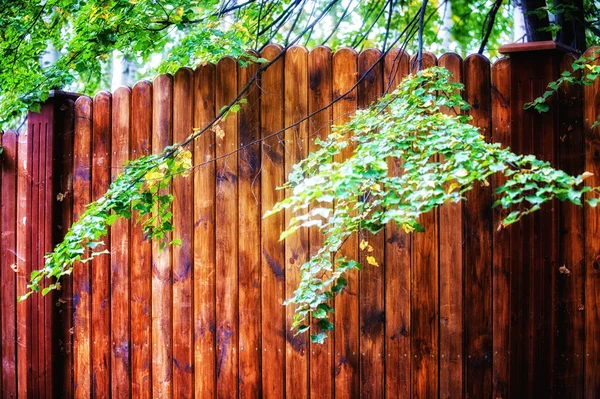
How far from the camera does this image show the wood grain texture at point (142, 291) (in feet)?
9.30

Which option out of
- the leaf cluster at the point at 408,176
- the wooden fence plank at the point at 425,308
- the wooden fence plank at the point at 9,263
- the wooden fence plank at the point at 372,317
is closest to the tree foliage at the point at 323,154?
the leaf cluster at the point at 408,176

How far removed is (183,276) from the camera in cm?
278

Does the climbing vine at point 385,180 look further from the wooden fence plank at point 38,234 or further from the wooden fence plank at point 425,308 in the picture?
the wooden fence plank at point 38,234

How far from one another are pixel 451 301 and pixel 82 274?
1.98 metres

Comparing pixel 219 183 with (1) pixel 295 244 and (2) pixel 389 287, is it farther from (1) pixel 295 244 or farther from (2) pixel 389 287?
(2) pixel 389 287

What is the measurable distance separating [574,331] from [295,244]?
131cm

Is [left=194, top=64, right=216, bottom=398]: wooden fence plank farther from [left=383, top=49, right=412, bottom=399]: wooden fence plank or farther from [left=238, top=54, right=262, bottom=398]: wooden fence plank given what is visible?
[left=383, top=49, right=412, bottom=399]: wooden fence plank

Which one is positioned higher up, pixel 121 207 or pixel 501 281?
pixel 121 207

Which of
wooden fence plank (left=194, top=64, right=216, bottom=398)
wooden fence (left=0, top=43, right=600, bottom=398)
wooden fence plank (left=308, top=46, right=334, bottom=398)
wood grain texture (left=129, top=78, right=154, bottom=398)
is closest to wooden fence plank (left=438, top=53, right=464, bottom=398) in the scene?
wooden fence (left=0, top=43, right=600, bottom=398)

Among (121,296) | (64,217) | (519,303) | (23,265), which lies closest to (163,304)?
(121,296)

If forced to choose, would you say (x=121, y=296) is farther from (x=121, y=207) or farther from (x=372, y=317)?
(x=372, y=317)

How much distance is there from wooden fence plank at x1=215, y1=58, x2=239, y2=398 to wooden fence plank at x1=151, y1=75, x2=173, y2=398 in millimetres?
274

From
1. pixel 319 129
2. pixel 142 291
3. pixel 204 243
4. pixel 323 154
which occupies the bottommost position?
pixel 142 291

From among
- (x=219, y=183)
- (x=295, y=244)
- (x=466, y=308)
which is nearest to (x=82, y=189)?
(x=219, y=183)
